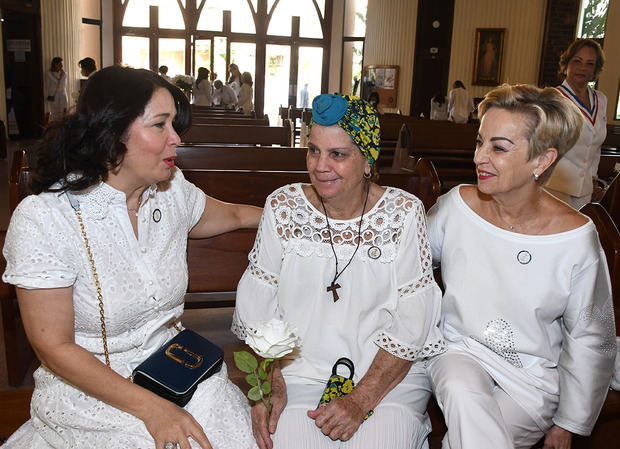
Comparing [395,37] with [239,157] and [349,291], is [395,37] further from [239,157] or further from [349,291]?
[349,291]

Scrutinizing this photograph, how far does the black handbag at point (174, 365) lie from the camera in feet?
5.52

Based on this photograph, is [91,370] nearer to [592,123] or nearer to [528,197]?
[528,197]

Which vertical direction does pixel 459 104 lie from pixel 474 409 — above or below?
above

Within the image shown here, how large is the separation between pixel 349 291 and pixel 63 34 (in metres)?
16.3

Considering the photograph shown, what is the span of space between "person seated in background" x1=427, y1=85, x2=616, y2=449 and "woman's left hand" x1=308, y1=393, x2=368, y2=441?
0.90 feet

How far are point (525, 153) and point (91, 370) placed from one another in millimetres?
1495

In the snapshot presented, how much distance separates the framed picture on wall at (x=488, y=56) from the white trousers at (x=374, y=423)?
50.4ft

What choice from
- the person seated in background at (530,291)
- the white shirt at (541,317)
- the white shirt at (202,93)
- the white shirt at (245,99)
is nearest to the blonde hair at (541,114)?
the person seated in background at (530,291)

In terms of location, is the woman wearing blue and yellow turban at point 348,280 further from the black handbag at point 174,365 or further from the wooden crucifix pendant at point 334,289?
the black handbag at point 174,365

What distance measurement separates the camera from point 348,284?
80.0 inches

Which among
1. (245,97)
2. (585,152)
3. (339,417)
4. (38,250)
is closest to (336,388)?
(339,417)

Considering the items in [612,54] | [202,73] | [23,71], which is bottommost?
[23,71]

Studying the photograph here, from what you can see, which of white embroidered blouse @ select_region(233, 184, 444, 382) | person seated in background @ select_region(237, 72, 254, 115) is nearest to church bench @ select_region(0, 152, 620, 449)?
white embroidered blouse @ select_region(233, 184, 444, 382)

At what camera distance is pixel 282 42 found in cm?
→ 2186
